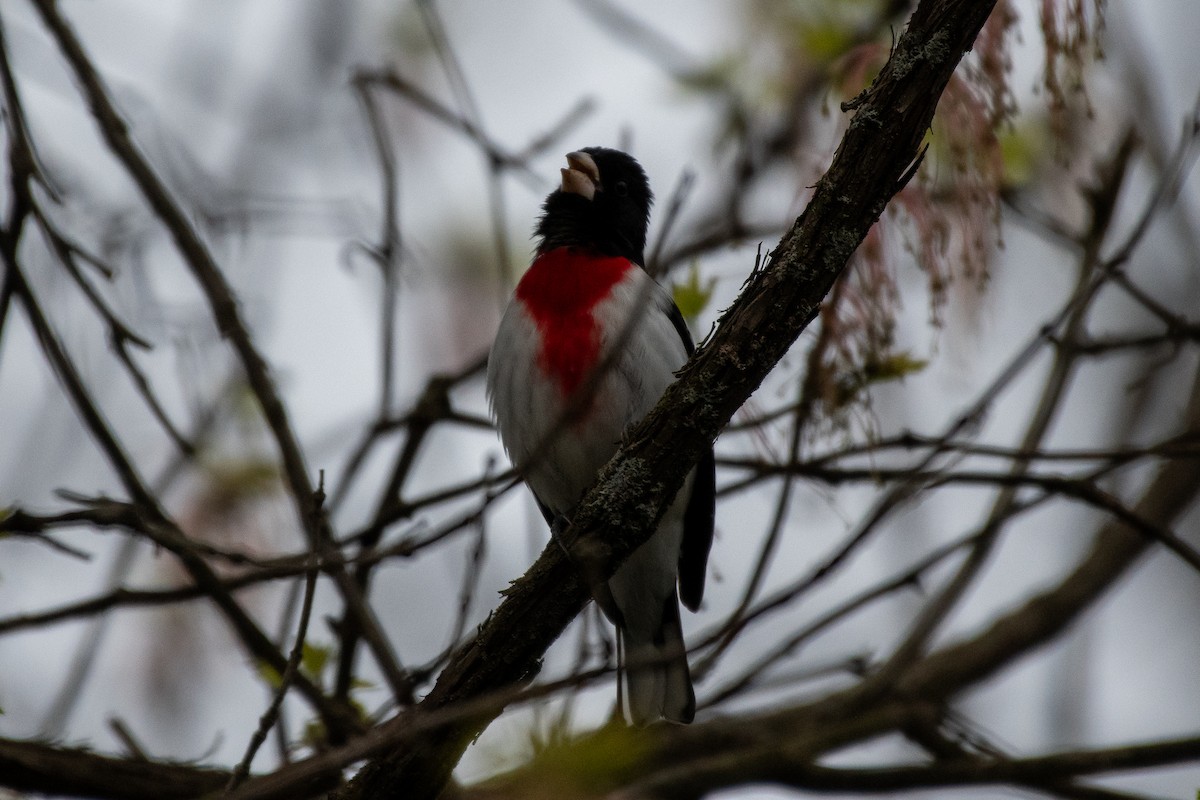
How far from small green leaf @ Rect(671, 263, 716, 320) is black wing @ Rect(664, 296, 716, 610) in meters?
0.35

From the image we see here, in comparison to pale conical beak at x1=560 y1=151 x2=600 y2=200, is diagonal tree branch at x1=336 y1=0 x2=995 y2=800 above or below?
below

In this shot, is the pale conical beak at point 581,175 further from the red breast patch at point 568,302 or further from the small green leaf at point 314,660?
the small green leaf at point 314,660

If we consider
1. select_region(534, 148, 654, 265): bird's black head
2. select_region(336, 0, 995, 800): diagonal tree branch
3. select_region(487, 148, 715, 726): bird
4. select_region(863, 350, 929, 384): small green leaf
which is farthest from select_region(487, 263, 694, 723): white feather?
select_region(336, 0, 995, 800): diagonal tree branch

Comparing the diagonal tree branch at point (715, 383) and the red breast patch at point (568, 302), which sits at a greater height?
the red breast patch at point (568, 302)

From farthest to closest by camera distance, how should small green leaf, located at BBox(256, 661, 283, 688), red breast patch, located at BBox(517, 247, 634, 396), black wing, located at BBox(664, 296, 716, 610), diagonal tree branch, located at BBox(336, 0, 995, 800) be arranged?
1. black wing, located at BBox(664, 296, 716, 610)
2. red breast patch, located at BBox(517, 247, 634, 396)
3. small green leaf, located at BBox(256, 661, 283, 688)
4. diagonal tree branch, located at BBox(336, 0, 995, 800)

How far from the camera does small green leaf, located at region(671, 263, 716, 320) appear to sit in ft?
12.1

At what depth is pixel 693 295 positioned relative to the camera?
3.69 metres

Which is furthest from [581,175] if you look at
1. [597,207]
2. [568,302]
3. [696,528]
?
[696,528]

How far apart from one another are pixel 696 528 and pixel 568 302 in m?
0.92

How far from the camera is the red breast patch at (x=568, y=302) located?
3826mm

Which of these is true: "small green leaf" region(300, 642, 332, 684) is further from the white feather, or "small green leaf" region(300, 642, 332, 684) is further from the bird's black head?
the bird's black head

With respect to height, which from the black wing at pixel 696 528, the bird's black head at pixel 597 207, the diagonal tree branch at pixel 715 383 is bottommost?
the diagonal tree branch at pixel 715 383

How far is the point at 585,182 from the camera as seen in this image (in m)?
4.34

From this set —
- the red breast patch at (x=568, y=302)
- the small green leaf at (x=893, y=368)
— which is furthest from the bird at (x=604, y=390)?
the small green leaf at (x=893, y=368)
